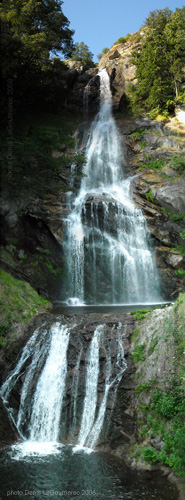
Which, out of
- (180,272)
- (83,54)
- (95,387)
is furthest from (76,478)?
(83,54)

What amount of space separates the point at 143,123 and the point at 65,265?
14563 mm

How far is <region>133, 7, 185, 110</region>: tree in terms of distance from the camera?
2575cm

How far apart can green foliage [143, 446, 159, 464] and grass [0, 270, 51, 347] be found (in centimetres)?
512

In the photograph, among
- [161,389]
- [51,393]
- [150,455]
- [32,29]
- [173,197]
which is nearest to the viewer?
[150,455]

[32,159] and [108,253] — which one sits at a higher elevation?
[32,159]

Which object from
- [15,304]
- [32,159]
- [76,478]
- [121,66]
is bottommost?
[76,478]

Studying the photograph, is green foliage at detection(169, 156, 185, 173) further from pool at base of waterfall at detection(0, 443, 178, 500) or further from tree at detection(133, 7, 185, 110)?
pool at base of waterfall at detection(0, 443, 178, 500)

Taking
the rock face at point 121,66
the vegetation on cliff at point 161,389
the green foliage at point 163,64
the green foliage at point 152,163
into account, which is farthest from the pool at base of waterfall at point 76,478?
the rock face at point 121,66

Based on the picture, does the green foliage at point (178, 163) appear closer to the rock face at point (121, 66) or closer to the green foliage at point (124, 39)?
the rock face at point (121, 66)

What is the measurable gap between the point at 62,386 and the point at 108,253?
9.39 m

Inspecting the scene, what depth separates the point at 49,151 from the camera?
55.1ft

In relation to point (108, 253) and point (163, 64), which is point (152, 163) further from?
point (163, 64)

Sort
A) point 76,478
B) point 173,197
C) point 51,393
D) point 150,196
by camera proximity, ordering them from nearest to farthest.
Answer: point 76,478 → point 51,393 → point 173,197 → point 150,196

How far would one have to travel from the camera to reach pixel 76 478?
639cm
